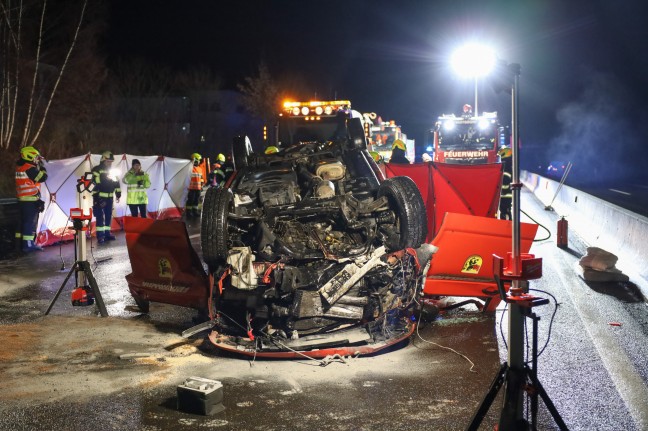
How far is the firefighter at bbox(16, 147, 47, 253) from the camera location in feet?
39.4

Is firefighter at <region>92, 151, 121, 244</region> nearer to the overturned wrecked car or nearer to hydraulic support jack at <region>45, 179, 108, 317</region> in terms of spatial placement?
hydraulic support jack at <region>45, 179, 108, 317</region>

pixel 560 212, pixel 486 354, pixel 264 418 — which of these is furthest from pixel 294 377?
pixel 560 212

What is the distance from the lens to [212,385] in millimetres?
4508

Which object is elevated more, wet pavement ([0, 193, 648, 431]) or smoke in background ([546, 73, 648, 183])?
smoke in background ([546, 73, 648, 183])

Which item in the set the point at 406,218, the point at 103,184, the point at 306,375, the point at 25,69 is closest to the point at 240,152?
the point at 406,218

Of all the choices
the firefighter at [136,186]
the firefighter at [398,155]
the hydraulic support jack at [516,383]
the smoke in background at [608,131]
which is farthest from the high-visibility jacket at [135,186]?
the smoke in background at [608,131]

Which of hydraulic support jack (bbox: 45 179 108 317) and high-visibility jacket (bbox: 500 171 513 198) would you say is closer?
hydraulic support jack (bbox: 45 179 108 317)

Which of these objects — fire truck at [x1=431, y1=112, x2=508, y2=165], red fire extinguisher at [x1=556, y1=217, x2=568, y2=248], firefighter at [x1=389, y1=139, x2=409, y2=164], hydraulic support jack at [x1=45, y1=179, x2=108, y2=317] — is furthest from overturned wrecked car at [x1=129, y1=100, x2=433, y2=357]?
fire truck at [x1=431, y1=112, x2=508, y2=165]

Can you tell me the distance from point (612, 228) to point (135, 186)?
34.4 feet

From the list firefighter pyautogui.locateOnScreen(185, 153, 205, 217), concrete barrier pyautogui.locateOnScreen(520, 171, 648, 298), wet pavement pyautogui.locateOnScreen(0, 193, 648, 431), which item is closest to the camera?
wet pavement pyautogui.locateOnScreen(0, 193, 648, 431)

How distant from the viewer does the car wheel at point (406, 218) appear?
6.59 meters

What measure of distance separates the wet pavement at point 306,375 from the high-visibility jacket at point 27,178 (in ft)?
15.7

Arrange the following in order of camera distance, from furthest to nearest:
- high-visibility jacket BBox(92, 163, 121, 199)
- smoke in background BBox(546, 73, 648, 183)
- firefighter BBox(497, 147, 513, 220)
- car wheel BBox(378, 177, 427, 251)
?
smoke in background BBox(546, 73, 648, 183), high-visibility jacket BBox(92, 163, 121, 199), firefighter BBox(497, 147, 513, 220), car wheel BBox(378, 177, 427, 251)

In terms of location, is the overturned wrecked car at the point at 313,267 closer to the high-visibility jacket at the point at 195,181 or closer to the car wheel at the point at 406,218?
the car wheel at the point at 406,218
